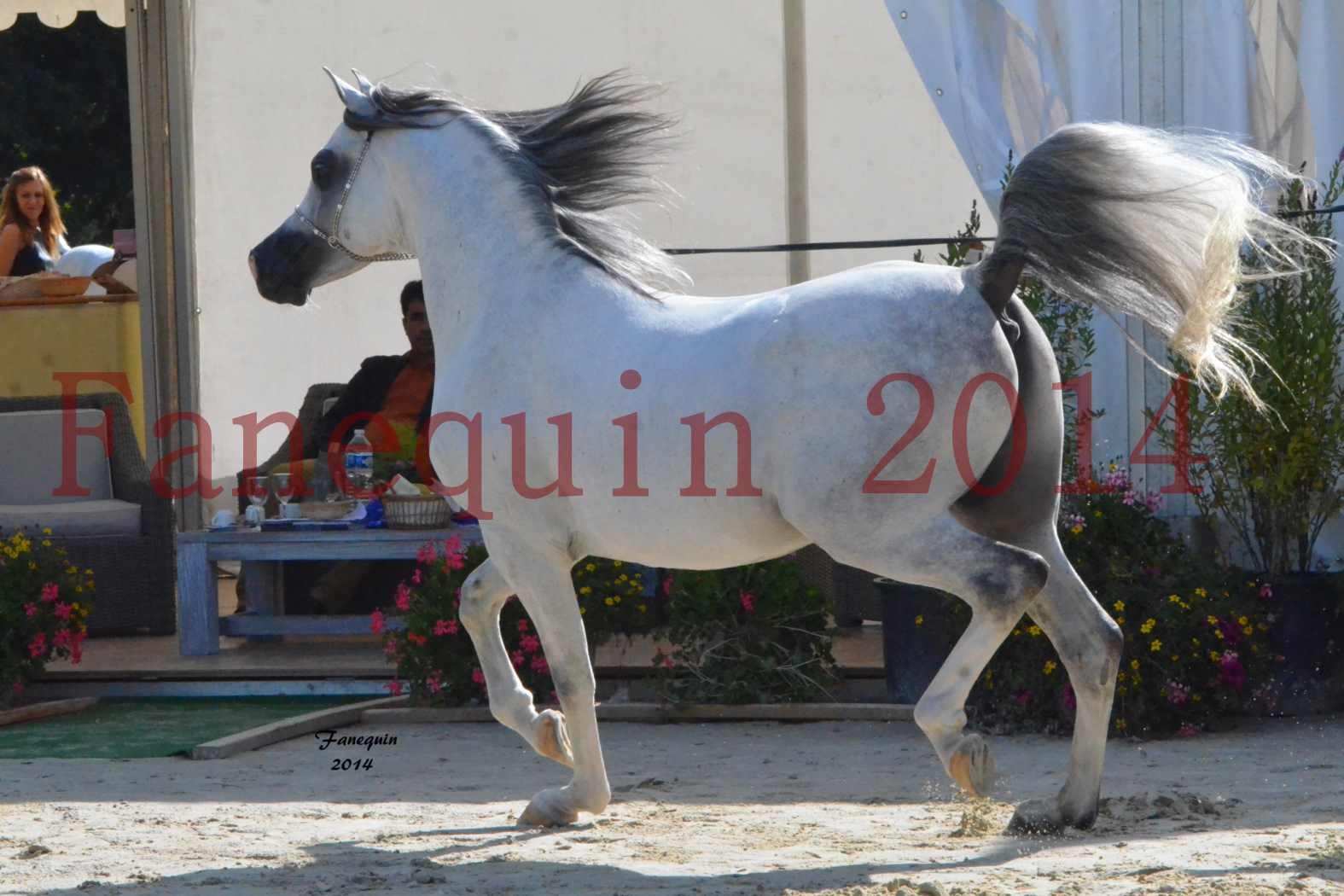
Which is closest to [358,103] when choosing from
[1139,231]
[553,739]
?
[553,739]

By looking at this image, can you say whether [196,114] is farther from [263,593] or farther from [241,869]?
[241,869]

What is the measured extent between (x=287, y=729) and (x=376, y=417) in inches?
88.7

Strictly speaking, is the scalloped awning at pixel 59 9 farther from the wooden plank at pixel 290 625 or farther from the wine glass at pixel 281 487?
the wooden plank at pixel 290 625

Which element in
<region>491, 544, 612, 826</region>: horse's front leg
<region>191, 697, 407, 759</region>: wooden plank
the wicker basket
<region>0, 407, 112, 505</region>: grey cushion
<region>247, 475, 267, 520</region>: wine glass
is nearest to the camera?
<region>491, 544, 612, 826</region>: horse's front leg

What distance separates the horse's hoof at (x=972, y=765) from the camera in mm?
3611

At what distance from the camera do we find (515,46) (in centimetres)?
798

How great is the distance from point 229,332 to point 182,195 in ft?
2.15

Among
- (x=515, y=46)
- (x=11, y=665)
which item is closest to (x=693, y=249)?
(x=515, y=46)

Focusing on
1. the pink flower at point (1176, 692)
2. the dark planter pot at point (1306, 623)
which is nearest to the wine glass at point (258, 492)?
the pink flower at point (1176, 692)

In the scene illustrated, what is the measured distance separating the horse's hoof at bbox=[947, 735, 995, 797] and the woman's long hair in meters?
8.34

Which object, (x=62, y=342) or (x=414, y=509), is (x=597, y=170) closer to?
(x=414, y=509)

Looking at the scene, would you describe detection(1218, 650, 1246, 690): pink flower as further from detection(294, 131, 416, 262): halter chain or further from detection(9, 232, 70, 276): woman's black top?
detection(9, 232, 70, 276): woman's black top

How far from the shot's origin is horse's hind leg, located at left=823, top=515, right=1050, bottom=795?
3.60 m

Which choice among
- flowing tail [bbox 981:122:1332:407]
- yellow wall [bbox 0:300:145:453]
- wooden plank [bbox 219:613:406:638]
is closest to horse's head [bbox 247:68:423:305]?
flowing tail [bbox 981:122:1332:407]
